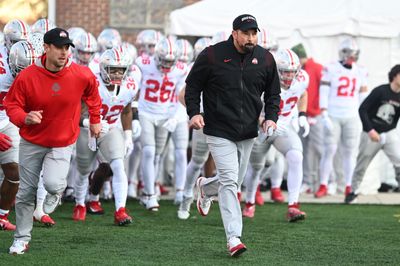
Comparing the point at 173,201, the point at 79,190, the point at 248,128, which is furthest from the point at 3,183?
the point at 173,201

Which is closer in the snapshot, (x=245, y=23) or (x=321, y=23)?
(x=245, y=23)

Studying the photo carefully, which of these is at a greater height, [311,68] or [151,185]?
[311,68]

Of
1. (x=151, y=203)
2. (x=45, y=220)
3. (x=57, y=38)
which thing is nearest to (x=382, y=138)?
(x=151, y=203)

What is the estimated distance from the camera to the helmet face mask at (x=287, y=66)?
985 cm

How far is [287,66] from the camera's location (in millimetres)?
9852

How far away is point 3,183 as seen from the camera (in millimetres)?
8773

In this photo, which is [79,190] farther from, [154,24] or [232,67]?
[154,24]

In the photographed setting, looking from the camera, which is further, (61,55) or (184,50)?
(184,50)

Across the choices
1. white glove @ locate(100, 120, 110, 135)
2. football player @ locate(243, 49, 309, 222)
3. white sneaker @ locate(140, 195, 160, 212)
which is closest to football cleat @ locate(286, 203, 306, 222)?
football player @ locate(243, 49, 309, 222)

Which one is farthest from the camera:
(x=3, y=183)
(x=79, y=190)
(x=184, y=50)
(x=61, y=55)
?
(x=184, y=50)

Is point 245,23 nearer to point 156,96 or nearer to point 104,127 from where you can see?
point 104,127

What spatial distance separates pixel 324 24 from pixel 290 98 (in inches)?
137

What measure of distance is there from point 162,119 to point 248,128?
384 centimetres

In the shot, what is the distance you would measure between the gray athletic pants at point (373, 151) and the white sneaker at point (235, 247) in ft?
15.3
